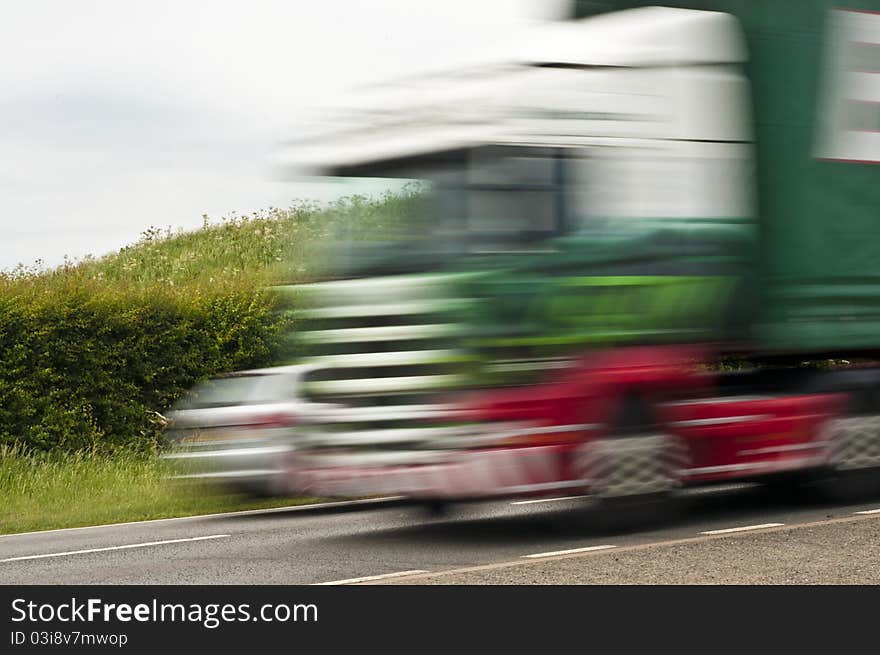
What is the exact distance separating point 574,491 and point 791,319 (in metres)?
2.29

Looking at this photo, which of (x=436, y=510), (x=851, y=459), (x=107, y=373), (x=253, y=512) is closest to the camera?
(x=851, y=459)

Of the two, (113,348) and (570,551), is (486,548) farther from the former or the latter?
(113,348)

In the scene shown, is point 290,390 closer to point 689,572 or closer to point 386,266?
point 386,266

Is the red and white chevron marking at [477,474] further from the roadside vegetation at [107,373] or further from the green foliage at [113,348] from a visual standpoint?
the green foliage at [113,348]

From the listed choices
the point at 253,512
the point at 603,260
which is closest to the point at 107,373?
the point at 253,512

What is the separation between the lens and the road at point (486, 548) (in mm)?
8016

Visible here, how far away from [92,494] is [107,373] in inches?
125

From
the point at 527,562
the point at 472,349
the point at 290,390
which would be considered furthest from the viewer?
the point at 290,390

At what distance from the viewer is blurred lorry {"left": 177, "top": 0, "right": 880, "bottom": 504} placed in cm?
912

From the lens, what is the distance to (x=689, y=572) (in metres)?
7.88

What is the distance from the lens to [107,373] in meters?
17.5

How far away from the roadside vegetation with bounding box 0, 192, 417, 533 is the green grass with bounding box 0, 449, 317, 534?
0.07 ft

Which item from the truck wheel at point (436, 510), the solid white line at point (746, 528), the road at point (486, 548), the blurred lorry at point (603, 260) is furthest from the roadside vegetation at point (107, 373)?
the solid white line at point (746, 528)
